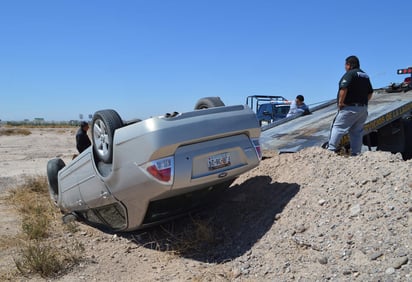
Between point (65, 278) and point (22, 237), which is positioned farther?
point (22, 237)

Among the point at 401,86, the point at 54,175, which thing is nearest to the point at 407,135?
the point at 401,86

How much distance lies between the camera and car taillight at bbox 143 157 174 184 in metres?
3.26

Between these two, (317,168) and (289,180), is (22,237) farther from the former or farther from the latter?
(317,168)

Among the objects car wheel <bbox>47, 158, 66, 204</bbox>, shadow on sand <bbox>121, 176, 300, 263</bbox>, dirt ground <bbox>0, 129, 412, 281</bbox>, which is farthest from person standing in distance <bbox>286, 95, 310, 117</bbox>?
car wheel <bbox>47, 158, 66, 204</bbox>

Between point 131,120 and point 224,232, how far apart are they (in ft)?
5.23

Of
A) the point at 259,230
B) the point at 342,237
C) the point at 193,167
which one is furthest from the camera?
the point at 259,230

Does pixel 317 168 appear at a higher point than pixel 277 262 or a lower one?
higher

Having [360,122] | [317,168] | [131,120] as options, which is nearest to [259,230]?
[317,168]

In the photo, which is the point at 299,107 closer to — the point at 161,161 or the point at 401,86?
the point at 401,86

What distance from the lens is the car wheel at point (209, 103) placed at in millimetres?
4305

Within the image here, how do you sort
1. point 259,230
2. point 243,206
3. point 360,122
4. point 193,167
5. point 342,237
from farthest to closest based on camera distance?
point 360,122
point 243,206
point 259,230
point 193,167
point 342,237

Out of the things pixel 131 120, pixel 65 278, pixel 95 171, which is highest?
pixel 131 120

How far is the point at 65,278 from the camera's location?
3.57 m

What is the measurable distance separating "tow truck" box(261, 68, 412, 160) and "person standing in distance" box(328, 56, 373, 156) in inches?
18.9
